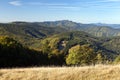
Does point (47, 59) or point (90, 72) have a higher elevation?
point (90, 72)

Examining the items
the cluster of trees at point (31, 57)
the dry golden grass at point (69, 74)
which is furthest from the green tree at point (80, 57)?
the dry golden grass at point (69, 74)

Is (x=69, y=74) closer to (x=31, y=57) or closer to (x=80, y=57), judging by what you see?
(x=31, y=57)

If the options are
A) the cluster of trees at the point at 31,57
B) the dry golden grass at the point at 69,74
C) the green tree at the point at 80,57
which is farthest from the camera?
the green tree at the point at 80,57

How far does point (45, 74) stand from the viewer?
16.9m

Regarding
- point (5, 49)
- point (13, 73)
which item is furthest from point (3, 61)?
point (13, 73)

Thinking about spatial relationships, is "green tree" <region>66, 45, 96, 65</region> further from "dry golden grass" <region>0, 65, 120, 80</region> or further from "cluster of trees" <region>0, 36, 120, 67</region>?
"dry golden grass" <region>0, 65, 120, 80</region>

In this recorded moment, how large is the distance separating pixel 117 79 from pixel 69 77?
10.2 feet

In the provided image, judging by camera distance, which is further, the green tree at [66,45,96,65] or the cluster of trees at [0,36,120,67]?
the green tree at [66,45,96,65]

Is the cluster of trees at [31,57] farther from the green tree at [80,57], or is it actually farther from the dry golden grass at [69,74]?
the dry golden grass at [69,74]

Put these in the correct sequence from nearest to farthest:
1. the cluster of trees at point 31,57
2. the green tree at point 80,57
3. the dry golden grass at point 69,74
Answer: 1. the dry golden grass at point 69,74
2. the cluster of trees at point 31,57
3. the green tree at point 80,57

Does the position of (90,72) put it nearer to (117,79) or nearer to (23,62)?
(117,79)

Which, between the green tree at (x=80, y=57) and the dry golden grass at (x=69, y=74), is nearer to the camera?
the dry golden grass at (x=69, y=74)

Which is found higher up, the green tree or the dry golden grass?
the dry golden grass

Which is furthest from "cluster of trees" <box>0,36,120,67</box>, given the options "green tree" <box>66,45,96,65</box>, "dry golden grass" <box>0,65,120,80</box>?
"dry golden grass" <box>0,65,120,80</box>
